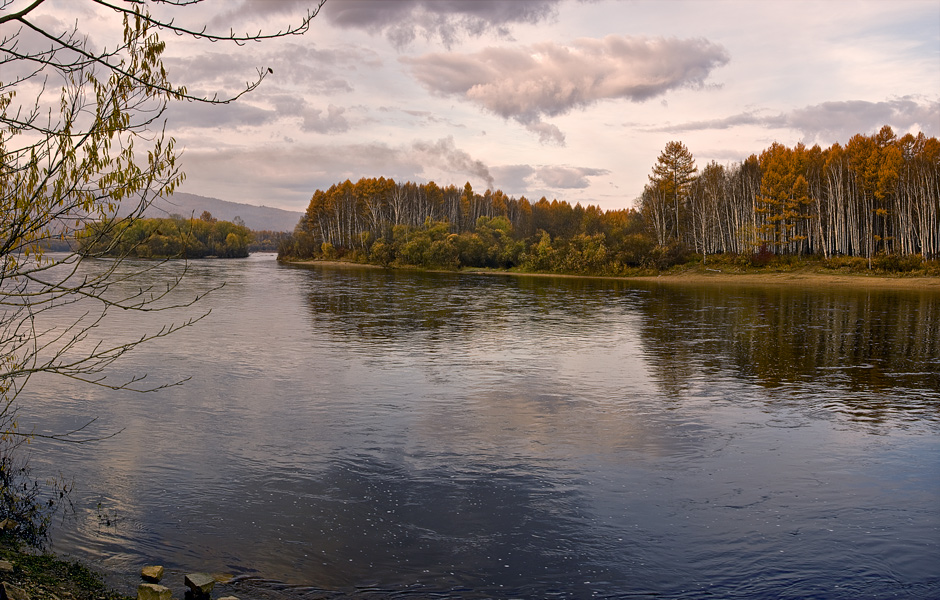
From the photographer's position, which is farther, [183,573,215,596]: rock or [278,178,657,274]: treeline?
[278,178,657,274]: treeline

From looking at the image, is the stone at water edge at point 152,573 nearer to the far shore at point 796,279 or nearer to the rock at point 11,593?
the rock at point 11,593

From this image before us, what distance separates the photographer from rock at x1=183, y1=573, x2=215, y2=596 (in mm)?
7043

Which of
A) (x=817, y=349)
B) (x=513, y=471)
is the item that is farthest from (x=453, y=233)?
(x=513, y=471)

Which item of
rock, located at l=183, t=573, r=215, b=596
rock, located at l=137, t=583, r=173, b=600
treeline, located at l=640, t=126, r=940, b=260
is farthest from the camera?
treeline, located at l=640, t=126, r=940, b=260

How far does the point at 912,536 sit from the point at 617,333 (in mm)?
19745

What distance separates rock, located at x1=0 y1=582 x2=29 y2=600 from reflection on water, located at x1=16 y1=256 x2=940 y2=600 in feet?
5.03

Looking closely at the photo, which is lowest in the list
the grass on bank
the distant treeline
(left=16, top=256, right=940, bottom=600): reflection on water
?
(left=16, top=256, right=940, bottom=600): reflection on water

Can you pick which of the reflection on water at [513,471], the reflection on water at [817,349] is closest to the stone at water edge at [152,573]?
the reflection on water at [513,471]

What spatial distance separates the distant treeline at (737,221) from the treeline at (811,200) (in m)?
0.15

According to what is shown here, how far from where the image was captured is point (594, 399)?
649 inches

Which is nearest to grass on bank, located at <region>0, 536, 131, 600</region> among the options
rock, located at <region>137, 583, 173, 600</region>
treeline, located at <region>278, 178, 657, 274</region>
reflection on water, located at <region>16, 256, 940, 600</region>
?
rock, located at <region>137, 583, 173, 600</region>

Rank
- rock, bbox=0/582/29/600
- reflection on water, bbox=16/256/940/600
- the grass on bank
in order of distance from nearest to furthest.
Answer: rock, bbox=0/582/29/600 < the grass on bank < reflection on water, bbox=16/256/940/600

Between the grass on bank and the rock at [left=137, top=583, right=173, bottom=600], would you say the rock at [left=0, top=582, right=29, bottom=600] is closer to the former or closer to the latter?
the grass on bank

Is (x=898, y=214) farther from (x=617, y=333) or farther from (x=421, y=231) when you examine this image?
(x=421, y=231)
